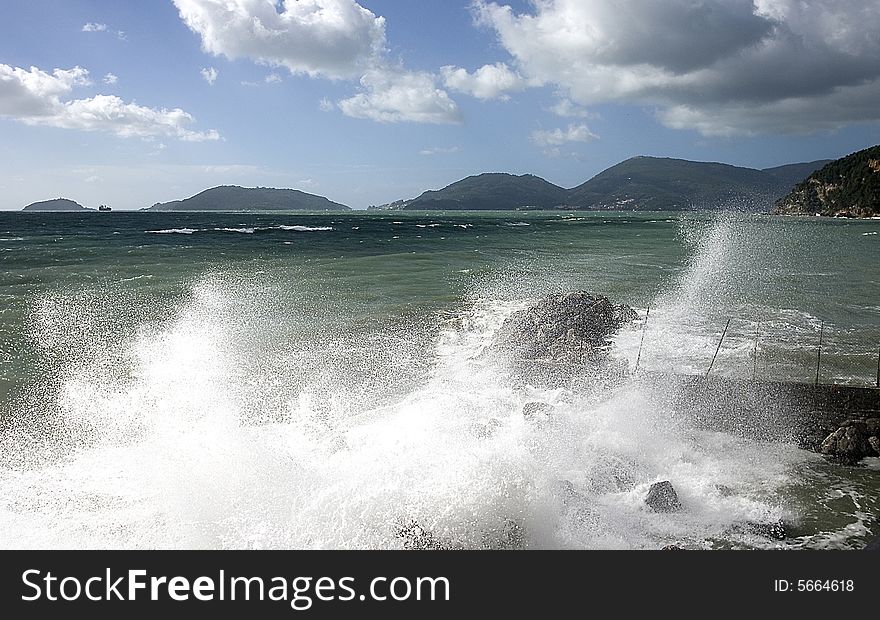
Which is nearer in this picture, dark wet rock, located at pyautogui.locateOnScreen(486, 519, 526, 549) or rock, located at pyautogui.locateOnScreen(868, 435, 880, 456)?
dark wet rock, located at pyautogui.locateOnScreen(486, 519, 526, 549)

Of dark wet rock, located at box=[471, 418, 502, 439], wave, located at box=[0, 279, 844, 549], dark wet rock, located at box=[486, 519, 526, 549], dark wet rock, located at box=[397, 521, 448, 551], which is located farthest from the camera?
dark wet rock, located at box=[471, 418, 502, 439]

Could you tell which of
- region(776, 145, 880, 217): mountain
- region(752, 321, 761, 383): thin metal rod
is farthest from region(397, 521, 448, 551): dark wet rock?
region(776, 145, 880, 217): mountain

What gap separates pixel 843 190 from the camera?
157125 millimetres

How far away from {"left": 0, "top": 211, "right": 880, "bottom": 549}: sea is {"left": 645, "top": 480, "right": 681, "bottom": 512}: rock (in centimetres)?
17

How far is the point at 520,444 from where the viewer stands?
13203 mm

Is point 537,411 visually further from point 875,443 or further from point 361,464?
point 875,443

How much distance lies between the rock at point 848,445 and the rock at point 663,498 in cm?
466

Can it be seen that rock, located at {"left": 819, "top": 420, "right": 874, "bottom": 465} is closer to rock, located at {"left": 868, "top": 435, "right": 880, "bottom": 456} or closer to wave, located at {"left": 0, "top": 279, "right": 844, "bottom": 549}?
rock, located at {"left": 868, "top": 435, "right": 880, "bottom": 456}

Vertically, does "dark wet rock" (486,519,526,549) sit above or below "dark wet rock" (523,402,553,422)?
below

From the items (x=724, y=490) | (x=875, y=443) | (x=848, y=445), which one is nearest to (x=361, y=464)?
(x=724, y=490)

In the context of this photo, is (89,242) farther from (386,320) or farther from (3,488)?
(3,488)

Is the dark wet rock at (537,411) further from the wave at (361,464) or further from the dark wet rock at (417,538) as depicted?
the dark wet rock at (417,538)

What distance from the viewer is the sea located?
10383 mm
